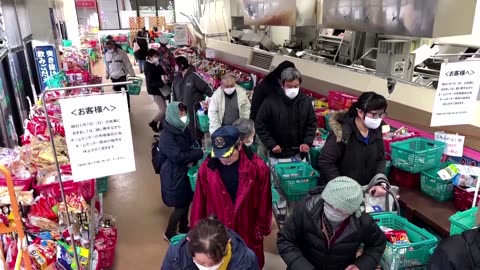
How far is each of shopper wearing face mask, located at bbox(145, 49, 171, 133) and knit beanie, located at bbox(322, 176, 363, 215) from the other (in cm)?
Result: 611

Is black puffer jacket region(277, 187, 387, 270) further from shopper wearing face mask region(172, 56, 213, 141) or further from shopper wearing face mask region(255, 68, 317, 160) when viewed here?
shopper wearing face mask region(172, 56, 213, 141)

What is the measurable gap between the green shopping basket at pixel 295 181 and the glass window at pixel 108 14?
21430mm

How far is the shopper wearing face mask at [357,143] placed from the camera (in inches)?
119

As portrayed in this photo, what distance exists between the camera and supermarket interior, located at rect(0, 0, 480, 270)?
90.4 inches

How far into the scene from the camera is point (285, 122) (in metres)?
4.07

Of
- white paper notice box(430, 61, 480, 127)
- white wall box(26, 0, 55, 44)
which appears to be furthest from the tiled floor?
white wall box(26, 0, 55, 44)

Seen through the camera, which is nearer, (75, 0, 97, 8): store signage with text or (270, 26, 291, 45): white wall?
(270, 26, 291, 45): white wall

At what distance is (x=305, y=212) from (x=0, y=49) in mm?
5100

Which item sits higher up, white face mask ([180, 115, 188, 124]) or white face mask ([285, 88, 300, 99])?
white face mask ([285, 88, 300, 99])

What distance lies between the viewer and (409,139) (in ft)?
12.3

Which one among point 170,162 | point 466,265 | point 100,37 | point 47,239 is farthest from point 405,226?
point 100,37

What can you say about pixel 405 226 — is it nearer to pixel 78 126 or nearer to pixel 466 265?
pixel 466 265

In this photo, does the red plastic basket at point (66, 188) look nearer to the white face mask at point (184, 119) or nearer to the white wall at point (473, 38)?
the white face mask at point (184, 119)

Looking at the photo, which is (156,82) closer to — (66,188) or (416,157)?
(66,188)
